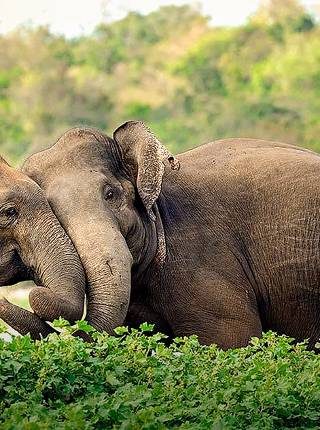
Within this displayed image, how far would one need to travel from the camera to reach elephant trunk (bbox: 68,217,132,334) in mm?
9445

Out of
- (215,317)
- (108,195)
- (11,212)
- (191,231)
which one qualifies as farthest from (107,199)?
(215,317)

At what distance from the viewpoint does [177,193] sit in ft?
34.7

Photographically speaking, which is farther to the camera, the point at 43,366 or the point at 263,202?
the point at 263,202

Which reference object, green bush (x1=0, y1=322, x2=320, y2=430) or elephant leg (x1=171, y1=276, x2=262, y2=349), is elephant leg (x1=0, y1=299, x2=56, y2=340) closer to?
green bush (x1=0, y1=322, x2=320, y2=430)

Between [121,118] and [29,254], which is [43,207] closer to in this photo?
[29,254]

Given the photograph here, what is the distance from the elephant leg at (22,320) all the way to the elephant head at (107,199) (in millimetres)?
326

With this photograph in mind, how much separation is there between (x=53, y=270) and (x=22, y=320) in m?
0.39

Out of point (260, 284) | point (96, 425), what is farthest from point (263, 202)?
point (96, 425)

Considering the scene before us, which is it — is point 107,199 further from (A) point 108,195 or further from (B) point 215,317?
(B) point 215,317

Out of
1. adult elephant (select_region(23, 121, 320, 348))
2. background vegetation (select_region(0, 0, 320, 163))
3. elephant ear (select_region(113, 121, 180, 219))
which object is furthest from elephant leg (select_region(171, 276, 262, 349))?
background vegetation (select_region(0, 0, 320, 163))

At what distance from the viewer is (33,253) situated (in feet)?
31.6

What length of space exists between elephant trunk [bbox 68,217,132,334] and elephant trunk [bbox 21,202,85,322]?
7cm

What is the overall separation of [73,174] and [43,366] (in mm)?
2175

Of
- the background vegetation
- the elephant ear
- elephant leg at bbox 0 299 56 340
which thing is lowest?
the background vegetation
